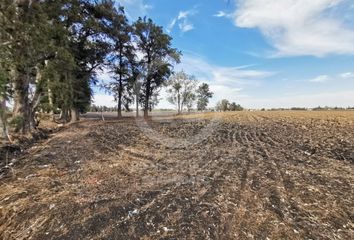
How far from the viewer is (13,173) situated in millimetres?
6066

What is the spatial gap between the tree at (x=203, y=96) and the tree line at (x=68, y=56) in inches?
1503

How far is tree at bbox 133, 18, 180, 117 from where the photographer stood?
102ft

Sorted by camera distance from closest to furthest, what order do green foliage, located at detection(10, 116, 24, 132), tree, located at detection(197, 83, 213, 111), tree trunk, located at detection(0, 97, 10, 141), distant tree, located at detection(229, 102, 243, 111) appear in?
tree trunk, located at detection(0, 97, 10, 141) → green foliage, located at detection(10, 116, 24, 132) → tree, located at detection(197, 83, 213, 111) → distant tree, located at detection(229, 102, 243, 111)

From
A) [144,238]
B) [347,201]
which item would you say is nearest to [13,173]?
[144,238]

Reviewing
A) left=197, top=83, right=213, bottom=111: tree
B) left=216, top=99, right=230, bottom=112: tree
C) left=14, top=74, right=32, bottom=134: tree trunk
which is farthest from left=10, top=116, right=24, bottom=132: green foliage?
left=216, top=99, right=230, bottom=112: tree

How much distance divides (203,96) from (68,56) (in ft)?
204

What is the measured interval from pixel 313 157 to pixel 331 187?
2.99 metres

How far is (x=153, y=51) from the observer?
31.7 meters

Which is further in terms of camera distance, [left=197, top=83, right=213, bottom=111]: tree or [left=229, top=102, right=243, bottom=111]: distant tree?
[left=229, top=102, right=243, bottom=111]: distant tree

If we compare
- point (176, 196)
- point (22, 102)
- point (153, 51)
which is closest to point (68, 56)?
point (22, 102)

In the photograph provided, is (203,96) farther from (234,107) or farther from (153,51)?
(153,51)

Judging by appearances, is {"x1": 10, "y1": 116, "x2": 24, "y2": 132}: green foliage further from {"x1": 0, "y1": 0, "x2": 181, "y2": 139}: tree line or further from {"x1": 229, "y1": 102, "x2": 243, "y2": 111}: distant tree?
{"x1": 229, "y1": 102, "x2": 243, "y2": 111}: distant tree

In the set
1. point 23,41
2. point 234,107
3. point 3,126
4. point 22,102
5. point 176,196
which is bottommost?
point 176,196

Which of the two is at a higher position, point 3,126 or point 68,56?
point 68,56
